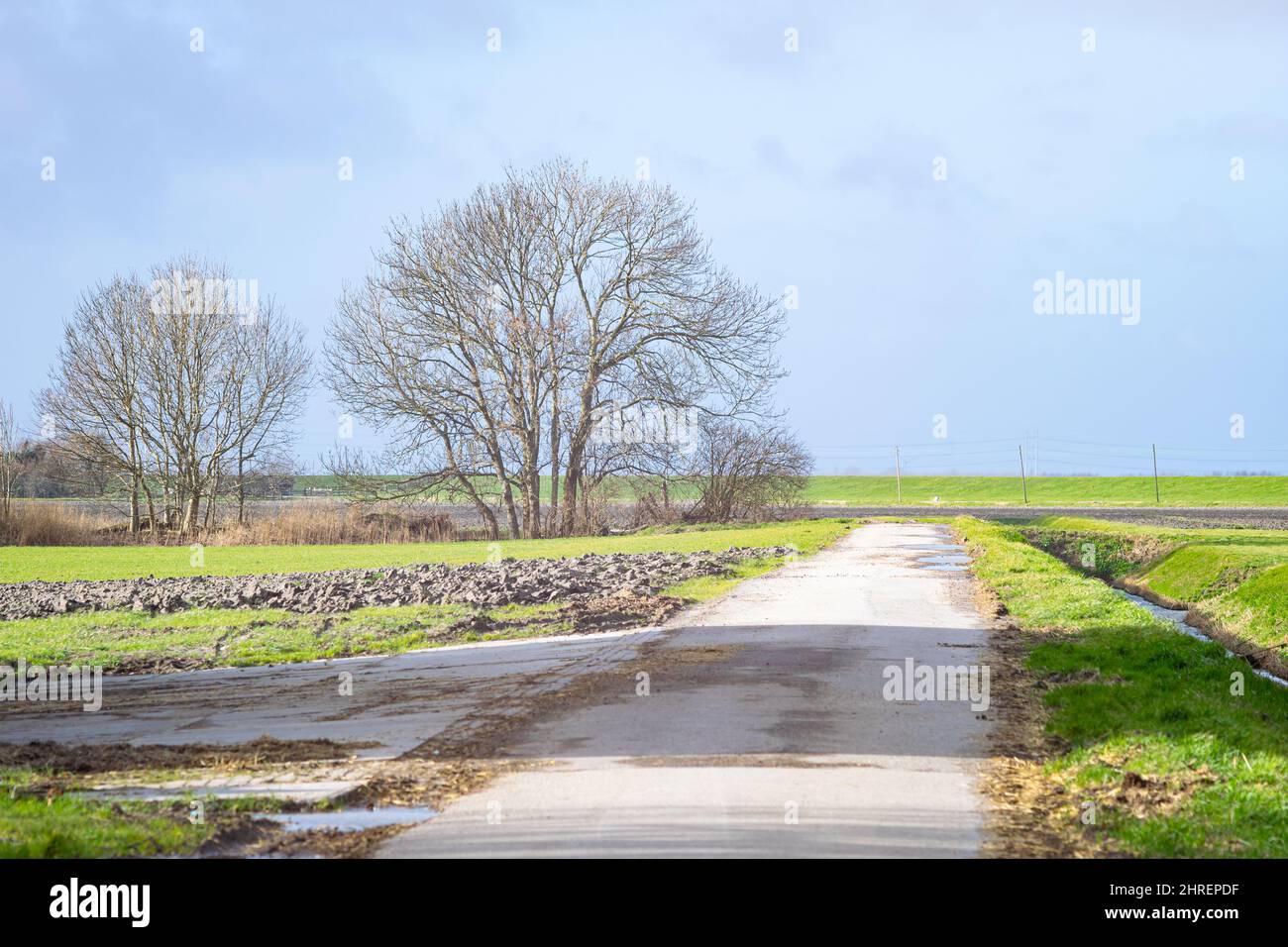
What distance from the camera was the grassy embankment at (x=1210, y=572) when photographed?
16062 mm

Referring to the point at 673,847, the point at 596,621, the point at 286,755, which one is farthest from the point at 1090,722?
the point at 596,621

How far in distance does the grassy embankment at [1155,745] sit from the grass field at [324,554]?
57.7 ft

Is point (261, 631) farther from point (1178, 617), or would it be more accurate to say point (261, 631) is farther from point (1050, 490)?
point (1050, 490)

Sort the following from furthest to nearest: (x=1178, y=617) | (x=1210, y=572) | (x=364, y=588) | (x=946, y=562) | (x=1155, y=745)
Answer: (x=946, y=562), (x=364, y=588), (x=1210, y=572), (x=1178, y=617), (x=1155, y=745)

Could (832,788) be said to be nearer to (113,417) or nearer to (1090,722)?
(1090,722)

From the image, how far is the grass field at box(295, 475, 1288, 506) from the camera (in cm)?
7938

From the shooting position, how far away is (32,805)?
7195mm

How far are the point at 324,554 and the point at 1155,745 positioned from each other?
3096 centimetres

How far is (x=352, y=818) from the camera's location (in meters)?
7.10
